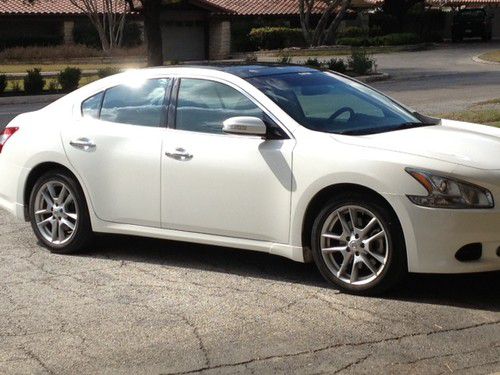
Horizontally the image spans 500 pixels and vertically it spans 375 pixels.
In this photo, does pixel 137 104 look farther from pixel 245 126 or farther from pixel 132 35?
pixel 132 35

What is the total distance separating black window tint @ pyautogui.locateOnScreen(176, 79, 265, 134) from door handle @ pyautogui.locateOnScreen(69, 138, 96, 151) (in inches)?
31.1

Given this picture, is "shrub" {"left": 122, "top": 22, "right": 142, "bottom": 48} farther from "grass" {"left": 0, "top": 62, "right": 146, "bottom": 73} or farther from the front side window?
the front side window

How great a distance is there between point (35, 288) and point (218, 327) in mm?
1686

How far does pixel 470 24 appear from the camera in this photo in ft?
205

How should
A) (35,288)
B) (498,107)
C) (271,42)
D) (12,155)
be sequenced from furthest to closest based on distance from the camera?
(271,42), (498,107), (12,155), (35,288)

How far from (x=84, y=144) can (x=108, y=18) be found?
48.6 m

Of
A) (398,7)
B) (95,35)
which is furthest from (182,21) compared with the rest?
(398,7)

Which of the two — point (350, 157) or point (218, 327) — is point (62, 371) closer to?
point (218, 327)

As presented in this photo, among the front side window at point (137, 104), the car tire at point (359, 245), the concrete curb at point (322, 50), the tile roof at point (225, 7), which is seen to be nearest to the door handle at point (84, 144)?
the front side window at point (137, 104)

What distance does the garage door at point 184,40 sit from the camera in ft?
200

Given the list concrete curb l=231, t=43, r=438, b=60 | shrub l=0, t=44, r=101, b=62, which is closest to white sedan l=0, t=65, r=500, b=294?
concrete curb l=231, t=43, r=438, b=60

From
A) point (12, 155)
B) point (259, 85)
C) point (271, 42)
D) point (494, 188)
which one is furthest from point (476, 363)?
point (271, 42)

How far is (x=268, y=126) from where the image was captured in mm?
7250

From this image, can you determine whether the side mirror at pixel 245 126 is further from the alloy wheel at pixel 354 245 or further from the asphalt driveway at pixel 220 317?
the asphalt driveway at pixel 220 317
